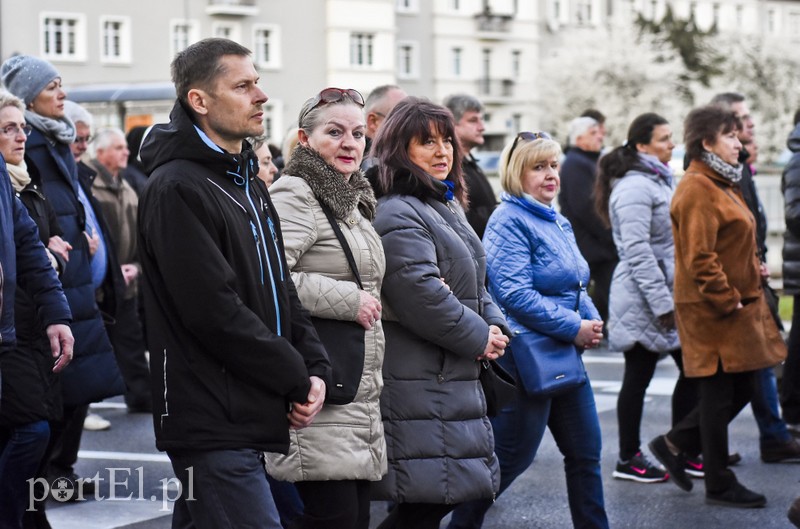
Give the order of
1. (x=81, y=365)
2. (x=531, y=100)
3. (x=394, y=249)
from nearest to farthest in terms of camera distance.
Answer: (x=394, y=249)
(x=81, y=365)
(x=531, y=100)

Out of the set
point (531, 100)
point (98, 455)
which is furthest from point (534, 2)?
point (98, 455)

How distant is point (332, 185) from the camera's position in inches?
192

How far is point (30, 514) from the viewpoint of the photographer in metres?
6.08

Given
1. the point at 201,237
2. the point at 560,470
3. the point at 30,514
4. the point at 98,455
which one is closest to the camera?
the point at 201,237

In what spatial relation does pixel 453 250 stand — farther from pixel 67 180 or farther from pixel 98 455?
pixel 98 455

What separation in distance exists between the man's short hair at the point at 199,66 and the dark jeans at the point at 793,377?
539cm

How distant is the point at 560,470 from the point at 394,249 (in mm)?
3349

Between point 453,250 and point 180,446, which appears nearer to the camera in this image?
point 180,446

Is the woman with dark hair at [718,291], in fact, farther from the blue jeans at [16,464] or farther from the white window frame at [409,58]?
the white window frame at [409,58]

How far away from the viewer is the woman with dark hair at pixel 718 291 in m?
6.98

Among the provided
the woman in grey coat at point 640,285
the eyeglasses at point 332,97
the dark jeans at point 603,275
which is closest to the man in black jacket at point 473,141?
the woman in grey coat at point 640,285

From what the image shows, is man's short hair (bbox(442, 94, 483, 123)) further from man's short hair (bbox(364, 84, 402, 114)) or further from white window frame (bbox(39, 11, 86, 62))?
white window frame (bbox(39, 11, 86, 62))

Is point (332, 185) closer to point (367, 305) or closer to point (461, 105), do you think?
point (367, 305)

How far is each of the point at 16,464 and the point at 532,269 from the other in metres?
2.31
